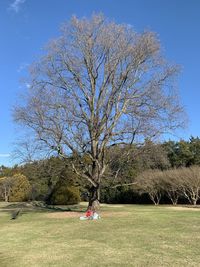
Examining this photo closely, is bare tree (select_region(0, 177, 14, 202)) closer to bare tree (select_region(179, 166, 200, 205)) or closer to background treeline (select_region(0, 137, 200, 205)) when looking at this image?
background treeline (select_region(0, 137, 200, 205))

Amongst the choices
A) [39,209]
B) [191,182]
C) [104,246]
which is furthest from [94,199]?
[191,182]

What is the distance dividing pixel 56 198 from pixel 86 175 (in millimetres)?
19080

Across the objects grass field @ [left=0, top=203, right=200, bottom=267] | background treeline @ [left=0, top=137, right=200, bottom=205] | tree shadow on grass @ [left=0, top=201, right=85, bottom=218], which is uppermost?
background treeline @ [left=0, top=137, right=200, bottom=205]

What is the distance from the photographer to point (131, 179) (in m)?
46.8

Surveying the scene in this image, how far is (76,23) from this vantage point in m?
23.2

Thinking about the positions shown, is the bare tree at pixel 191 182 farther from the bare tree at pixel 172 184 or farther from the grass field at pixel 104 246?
the grass field at pixel 104 246

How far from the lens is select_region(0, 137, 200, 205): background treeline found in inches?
934

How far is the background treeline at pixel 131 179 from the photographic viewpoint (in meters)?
23.7

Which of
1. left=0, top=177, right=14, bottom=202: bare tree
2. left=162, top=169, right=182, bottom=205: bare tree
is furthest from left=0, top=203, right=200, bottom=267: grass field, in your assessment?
left=0, top=177, right=14, bottom=202: bare tree

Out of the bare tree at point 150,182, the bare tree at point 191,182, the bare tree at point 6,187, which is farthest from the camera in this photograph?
the bare tree at point 6,187

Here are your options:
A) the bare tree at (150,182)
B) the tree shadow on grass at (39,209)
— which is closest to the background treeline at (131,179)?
the bare tree at (150,182)

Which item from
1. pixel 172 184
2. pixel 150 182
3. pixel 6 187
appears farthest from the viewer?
pixel 6 187

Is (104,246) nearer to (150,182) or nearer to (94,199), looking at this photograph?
(94,199)

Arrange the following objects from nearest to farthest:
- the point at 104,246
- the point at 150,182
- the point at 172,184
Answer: the point at 104,246, the point at 172,184, the point at 150,182
